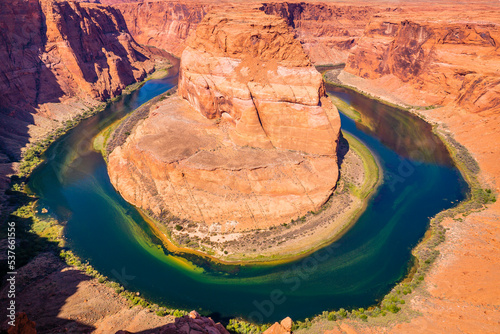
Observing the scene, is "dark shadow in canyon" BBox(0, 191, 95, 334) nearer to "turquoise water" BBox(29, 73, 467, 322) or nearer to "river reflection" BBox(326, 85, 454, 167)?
"turquoise water" BBox(29, 73, 467, 322)

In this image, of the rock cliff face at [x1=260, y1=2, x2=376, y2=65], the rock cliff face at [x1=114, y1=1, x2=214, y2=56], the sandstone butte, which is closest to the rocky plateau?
the rock cliff face at [x1=260, y1=2, x2=376, y2=65]

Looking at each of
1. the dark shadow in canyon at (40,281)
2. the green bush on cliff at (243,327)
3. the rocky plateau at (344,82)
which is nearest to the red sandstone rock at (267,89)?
the rocky plateau at (344,82)

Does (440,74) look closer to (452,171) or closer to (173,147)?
(452,171)

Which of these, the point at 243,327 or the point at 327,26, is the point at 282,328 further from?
the point at 327,26

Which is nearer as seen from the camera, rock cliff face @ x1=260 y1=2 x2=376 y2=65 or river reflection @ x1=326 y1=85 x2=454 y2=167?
river reflection @ x1=326 y1=85 x2=454 y2=167

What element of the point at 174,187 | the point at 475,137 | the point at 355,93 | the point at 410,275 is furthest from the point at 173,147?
the point at 355,93

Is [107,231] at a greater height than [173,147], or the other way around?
[173,147]

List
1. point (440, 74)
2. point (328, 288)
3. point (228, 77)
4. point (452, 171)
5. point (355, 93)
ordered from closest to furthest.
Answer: point (328, 288) → point (228, 77) → point (452, 171) → point (440, 74) → point (355, 93)

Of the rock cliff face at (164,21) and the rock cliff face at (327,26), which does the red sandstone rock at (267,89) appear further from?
the rock cliff face at (164,21)
